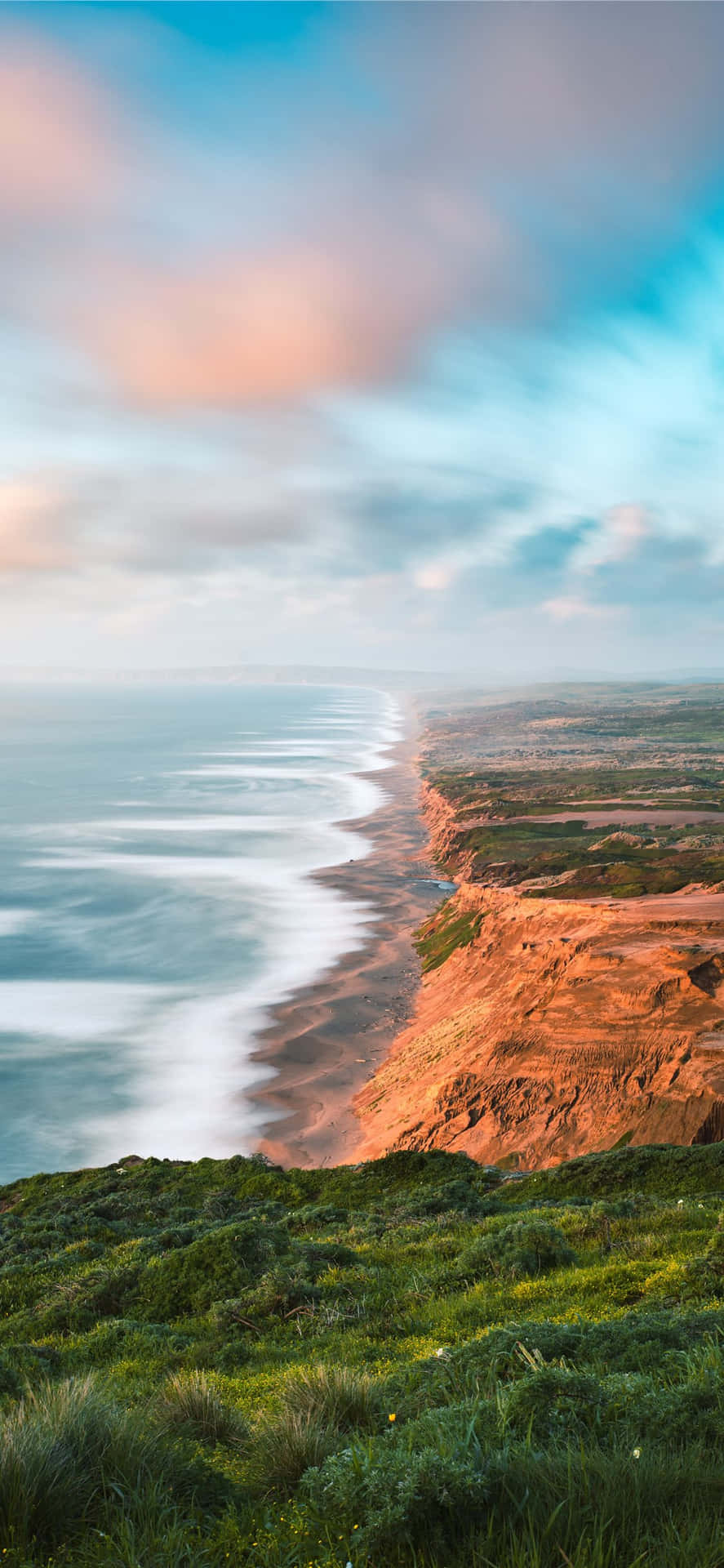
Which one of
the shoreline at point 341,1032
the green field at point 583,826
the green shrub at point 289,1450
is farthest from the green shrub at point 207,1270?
the green field at point 583,826

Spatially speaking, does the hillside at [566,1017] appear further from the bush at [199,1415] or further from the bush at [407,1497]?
the bush at [407,1497]

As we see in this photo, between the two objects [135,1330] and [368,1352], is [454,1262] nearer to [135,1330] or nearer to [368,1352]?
[368,1352]

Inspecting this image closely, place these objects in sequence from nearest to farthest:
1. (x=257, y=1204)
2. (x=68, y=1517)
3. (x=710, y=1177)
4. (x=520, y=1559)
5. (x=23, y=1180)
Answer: (x=520, y=1559) < (x=68, y=1517) < (x=710, y=1177) < (x=257, y=1204) < (x=23, y=1180)

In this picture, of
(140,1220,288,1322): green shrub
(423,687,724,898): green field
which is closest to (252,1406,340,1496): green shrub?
(140,1220,288,1322): green shrub

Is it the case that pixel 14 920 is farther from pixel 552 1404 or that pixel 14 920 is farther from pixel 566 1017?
pixel 552 1404

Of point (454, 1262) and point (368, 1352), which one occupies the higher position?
point (368, 1352)

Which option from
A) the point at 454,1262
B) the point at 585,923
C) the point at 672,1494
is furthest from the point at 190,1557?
the point at 585,923

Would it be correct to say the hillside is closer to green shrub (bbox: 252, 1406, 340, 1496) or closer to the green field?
the green field
